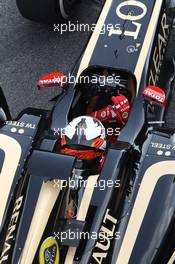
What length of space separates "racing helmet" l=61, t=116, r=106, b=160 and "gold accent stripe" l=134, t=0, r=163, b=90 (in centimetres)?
63

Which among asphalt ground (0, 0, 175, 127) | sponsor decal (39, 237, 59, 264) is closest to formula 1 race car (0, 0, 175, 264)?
sponsor decal (39, 237, 59, 264)

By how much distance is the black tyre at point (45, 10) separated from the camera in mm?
5480

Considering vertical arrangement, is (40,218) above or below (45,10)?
below

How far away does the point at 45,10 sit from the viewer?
5.55 metres

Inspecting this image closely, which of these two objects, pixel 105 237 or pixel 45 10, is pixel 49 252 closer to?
pixel 105 237

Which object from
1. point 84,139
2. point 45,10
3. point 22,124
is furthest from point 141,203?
point 45,10

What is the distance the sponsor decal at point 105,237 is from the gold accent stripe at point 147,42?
1092mm

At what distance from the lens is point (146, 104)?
4258 mm

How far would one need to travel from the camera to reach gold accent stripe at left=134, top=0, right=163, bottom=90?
4.40m

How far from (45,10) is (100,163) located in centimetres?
209

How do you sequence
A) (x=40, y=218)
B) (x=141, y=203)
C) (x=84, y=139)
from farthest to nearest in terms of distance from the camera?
(x=84, y=139), (x=141, y=203), (x=40, y=218)

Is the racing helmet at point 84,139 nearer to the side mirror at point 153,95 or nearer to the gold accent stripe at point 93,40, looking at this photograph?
the side mirror at point 153,95

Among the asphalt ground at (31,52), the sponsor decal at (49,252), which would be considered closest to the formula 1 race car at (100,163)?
the sponsor decal at (49,252)

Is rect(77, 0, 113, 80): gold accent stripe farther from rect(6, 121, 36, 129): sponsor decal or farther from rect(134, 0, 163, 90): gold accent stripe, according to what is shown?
rect(6, 121, 36, 129): sponsor decal
